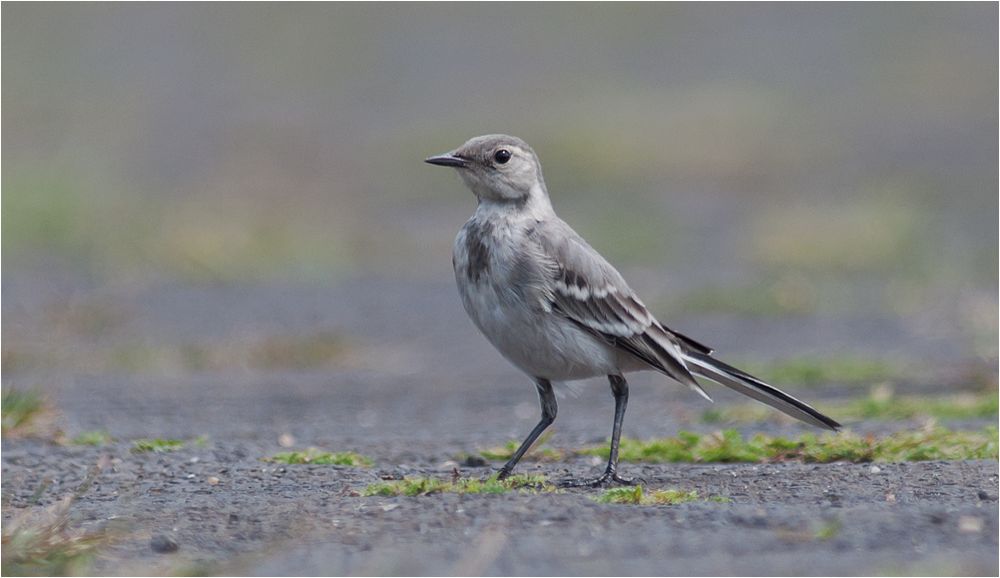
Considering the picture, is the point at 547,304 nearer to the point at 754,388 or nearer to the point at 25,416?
the point at 754,388

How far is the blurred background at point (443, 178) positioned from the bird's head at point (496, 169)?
3.24 m

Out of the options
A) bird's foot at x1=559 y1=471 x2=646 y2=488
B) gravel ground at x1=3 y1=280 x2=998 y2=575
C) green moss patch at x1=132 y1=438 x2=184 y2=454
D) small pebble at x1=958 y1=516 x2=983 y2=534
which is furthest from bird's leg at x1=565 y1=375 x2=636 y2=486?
green moss patch at x1=132 y1=438 x2=184 y2=454

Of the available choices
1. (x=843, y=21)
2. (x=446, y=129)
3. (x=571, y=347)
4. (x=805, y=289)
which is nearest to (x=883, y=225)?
(x=805, y=289)

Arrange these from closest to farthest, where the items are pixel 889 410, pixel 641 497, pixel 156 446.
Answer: pixel 641 497
pixel 156 446
pixel 889 410

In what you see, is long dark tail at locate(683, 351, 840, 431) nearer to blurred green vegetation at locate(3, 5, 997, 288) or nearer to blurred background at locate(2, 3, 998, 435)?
blurred background at locate(2, 3, 998, 435)

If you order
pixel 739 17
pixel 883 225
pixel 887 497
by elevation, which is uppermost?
pixel 739 17

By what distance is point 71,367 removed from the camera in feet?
46.1

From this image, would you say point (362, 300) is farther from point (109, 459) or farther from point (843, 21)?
point (843, 21)

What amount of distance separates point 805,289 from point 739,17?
24493mm

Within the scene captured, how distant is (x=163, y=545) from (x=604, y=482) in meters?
2.31

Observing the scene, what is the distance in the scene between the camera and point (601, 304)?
823 cm

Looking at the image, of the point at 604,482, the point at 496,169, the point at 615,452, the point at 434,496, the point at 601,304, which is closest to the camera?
the point at 434,496

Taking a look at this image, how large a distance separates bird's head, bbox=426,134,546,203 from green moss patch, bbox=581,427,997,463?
1622 mm

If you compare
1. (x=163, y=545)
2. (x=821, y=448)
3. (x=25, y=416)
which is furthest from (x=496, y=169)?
(x=25, y=416)
